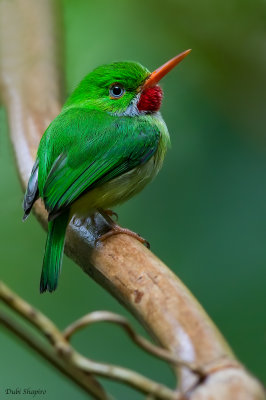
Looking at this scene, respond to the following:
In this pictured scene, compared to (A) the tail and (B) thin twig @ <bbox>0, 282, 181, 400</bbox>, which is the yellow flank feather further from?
(B) thin twig @ <bbox>0, 282, 181, 400</bbox>

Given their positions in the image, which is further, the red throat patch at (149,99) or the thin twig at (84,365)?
the red throat patch at (149,99)

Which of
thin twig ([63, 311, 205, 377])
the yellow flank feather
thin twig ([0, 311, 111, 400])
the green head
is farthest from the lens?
the green head

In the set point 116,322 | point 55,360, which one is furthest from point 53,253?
point 55,360

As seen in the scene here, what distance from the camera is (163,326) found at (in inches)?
61.1

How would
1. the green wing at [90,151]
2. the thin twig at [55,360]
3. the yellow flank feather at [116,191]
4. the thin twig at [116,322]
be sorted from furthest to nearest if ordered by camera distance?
the yellow flank feather at [116,191]
the green wing at [90,151]
the thin twig at [116,322]
the thin twig at [55,360]

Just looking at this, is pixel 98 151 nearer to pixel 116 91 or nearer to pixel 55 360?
pixel 116 91

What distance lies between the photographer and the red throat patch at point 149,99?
3183 millimetres

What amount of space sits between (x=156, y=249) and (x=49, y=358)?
2248 mm

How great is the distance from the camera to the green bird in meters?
2.58

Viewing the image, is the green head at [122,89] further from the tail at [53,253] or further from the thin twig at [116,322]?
the thin twig at [116,322]

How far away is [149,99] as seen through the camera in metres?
3.19

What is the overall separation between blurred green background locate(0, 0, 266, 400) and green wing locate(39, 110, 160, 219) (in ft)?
1.77
